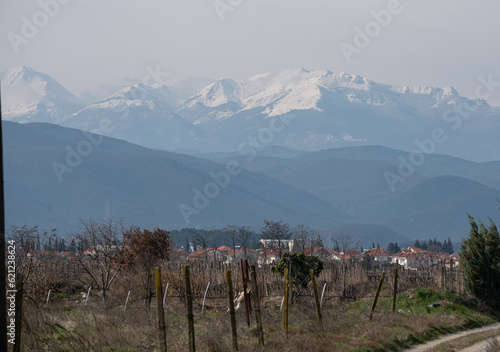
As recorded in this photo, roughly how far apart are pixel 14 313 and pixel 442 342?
13941 millimetres

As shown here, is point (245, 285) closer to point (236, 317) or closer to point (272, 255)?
point (236, 317)

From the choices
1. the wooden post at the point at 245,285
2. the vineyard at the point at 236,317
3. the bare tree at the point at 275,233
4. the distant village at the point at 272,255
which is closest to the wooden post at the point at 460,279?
the vineyard at the point at 236,317

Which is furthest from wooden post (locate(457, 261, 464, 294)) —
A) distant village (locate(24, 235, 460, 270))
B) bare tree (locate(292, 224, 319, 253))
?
bare tree (locate(292, 224, 319, 253))

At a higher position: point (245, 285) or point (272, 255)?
point (272, 255)

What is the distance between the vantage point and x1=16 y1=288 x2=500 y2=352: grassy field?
1553 cm

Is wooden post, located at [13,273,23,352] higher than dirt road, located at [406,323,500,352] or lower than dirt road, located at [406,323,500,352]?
higher

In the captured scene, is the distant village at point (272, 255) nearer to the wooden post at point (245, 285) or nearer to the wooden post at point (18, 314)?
the wooden post at point (245, 285)

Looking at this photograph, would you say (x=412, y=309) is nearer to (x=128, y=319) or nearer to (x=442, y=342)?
(x=442, y=342)

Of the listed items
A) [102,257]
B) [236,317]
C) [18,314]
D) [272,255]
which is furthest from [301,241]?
[18,314]

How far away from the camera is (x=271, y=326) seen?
20.6 metres

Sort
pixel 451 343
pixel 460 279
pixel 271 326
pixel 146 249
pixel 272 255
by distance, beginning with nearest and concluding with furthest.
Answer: pixel 271 326
pixel 451 343
pixel 460 279
pixel 146 249
pixel 272 255

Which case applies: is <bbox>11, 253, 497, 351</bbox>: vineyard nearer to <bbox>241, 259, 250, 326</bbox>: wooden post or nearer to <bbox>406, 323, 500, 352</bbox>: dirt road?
<bbox>241, 259, 250, 326</bbox>: wooden post

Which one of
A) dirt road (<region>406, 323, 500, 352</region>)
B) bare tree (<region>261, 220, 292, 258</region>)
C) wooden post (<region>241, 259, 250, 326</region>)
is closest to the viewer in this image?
wooden post (<region>241, 259, 250, 326</region>)

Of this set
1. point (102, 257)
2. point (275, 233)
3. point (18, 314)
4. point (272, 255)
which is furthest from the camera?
point (272, 255)
